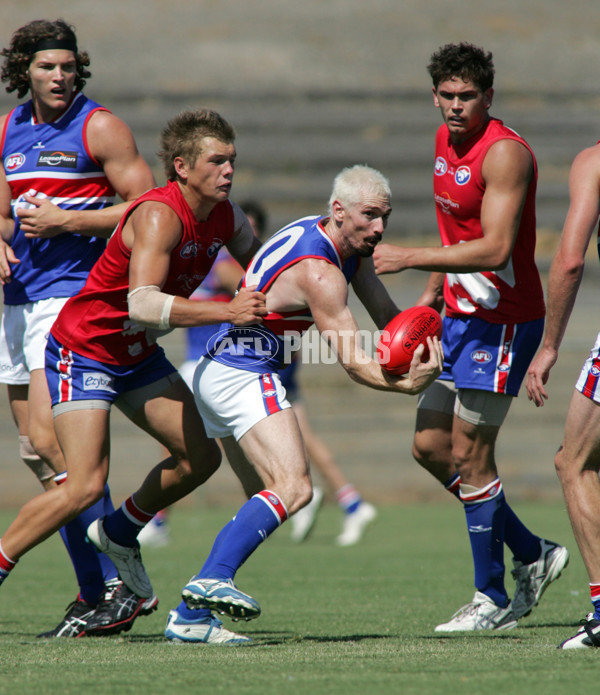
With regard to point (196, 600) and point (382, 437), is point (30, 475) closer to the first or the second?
point (382, 437)

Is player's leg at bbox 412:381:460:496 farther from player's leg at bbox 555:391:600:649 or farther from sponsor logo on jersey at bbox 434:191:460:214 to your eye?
player's leg at bbox 555:391:600:649

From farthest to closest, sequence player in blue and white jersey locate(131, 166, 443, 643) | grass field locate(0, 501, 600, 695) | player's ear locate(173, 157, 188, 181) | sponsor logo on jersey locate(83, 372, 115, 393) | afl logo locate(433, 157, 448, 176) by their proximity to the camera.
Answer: afl logo locate(433, 157, 448, 176) < sponsor logo on jersey locate(83, 372, 115, 393) < player's ear locate(173, 157, 188, 181) < player in blue and white jersey locate(131, 166, 443, 643) < grass field locate(0, 501, 600, 695)

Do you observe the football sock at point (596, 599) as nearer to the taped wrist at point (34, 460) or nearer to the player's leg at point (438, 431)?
the player's leg at point (438, 431)

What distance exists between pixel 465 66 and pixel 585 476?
6.13ft

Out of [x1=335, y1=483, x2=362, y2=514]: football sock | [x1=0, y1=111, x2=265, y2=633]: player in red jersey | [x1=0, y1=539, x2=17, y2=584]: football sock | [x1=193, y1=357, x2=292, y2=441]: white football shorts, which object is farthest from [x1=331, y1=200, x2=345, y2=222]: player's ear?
[x1=335, y1=483, x2=362, y2=514]: football sock

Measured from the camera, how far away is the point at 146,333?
4.42 m

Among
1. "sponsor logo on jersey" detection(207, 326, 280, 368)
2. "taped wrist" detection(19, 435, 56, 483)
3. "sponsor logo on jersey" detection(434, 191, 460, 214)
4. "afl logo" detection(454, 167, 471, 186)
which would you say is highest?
"afl logo" detection(454, 167, 471, 186)

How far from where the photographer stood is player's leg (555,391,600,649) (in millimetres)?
3822

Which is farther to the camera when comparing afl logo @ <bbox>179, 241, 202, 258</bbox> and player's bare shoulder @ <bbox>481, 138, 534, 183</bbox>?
player's bare shoulder @ <bbox>481, 138, 534, 183</bbox>

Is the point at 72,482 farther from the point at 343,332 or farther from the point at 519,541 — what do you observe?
the point at 519,541

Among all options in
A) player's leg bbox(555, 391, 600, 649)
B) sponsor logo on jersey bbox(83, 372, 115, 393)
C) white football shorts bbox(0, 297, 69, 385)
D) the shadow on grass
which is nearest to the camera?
player's leg bbox(555, 391, 600, 649)

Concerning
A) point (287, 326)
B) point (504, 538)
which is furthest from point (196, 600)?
point (504, 538)

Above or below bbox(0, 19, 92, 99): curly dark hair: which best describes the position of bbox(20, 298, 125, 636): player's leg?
below

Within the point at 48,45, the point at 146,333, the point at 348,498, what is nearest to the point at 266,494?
the point at 146,333
